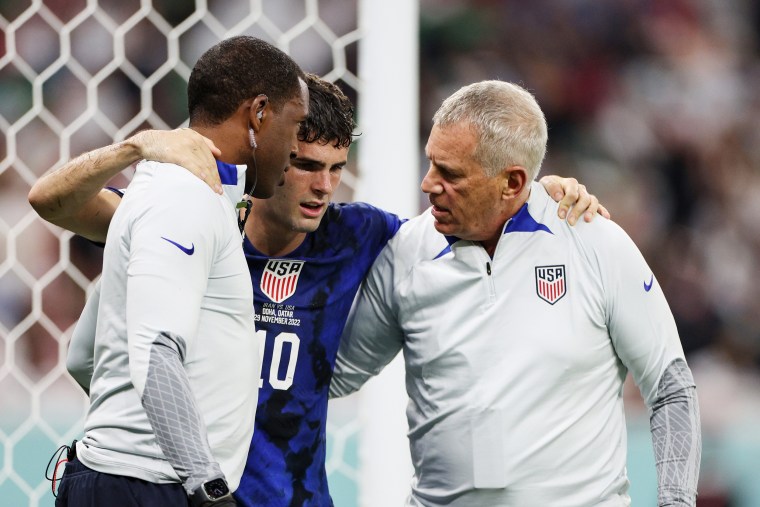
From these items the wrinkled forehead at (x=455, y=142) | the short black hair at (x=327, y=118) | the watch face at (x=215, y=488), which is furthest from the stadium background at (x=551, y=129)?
the watch face at (x=215, y=488)

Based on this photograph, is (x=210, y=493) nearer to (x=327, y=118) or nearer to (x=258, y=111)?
(x=258, y=111)

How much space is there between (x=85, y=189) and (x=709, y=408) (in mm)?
3699

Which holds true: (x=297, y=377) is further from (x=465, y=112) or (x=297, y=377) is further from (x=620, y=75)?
(x=620, y=75)

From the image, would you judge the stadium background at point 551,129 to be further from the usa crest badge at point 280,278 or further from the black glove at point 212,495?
the black glove at point 212,495

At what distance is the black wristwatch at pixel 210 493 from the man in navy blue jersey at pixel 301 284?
513mm

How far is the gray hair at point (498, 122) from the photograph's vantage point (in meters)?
1.91

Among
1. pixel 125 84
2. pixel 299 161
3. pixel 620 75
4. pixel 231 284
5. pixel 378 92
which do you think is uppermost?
pixel 620 75

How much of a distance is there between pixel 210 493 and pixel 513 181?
0.87 meters

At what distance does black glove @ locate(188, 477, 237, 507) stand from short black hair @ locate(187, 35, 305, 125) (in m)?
0.56

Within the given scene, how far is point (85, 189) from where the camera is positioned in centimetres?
174

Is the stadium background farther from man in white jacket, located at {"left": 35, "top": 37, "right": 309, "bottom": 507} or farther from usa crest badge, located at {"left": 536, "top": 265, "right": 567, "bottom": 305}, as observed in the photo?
man in white jacket, located at {"left": 35, "top": 37, "right": 309, "bottom": 507}

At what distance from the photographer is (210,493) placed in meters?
1.32

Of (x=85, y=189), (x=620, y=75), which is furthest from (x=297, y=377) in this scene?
(x=620, y=75)

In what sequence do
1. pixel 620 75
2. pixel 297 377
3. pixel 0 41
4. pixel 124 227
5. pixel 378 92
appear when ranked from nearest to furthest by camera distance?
pixel 124 227 → pixel 297 377 → pixel 378 92 → pixel 0 41 → pixel 620 75
